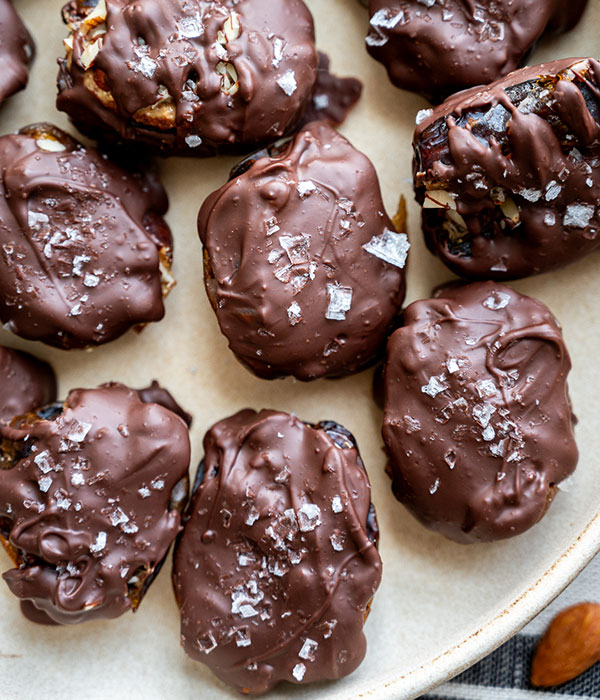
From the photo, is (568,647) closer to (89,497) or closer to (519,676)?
(519,676)

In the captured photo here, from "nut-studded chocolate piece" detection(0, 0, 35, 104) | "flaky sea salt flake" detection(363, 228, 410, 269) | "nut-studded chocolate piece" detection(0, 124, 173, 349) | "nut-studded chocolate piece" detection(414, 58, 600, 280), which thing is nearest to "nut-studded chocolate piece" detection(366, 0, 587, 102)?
"nut-studded chocolate piece" detection(414, 58, 600, 280)

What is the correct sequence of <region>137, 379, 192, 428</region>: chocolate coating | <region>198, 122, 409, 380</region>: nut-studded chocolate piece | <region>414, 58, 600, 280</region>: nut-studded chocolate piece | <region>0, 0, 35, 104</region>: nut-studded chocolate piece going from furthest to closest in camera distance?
<region>137, 379, 192, 428</region>: chocolate coating < <region>0, 0, 35, 104</region>: nut-studded chocolate piece < <region>198, 122, 409, 380</region>: nut-studded chocolate piece < <region>414, 58, 600, 280</region>: nut-studded chocolate piece

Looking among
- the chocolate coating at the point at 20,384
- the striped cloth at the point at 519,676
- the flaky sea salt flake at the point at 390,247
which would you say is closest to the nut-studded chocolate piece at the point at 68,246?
the chocolate coating at the point at 20,384

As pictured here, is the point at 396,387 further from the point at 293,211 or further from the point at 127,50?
the point at 127,50

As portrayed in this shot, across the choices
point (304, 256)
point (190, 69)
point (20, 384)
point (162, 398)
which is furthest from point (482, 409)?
point (20, 384)

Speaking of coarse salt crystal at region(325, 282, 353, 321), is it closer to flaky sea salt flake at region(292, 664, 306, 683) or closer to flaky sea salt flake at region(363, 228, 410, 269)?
flaky sea salt flake at region(363, 228, 410, 269)

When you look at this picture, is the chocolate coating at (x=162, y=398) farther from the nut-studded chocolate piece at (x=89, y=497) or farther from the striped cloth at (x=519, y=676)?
the striped cloth at (x=519, y=676)
